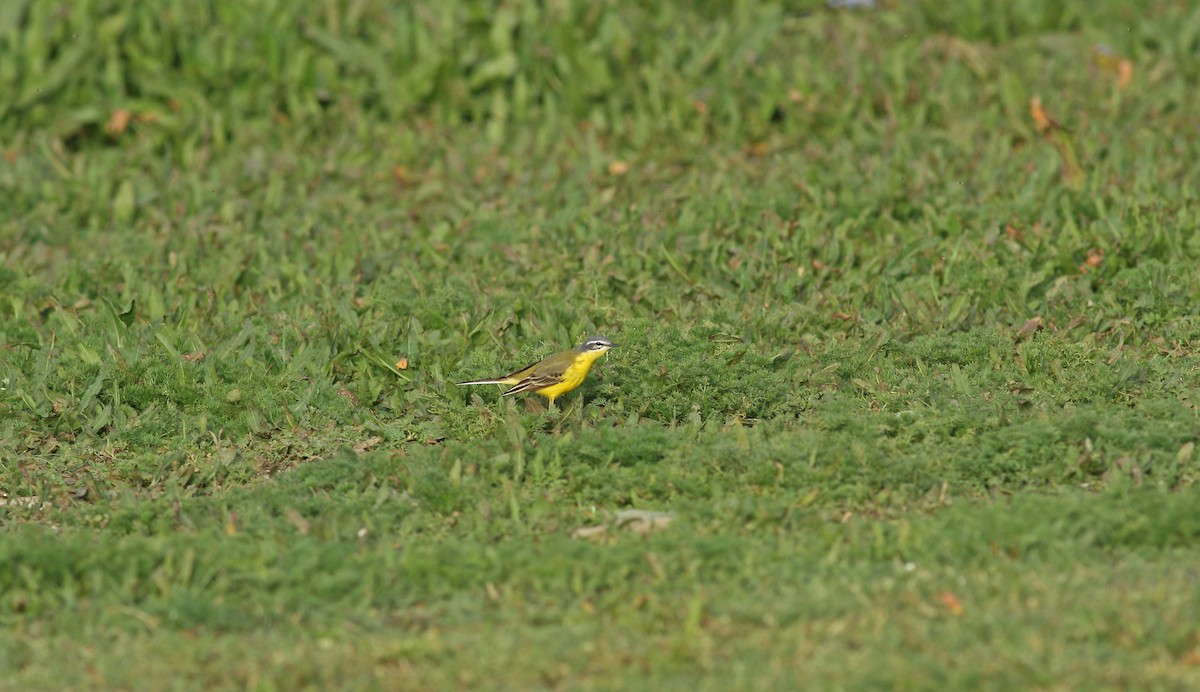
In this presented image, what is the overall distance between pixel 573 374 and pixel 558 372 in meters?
0.08

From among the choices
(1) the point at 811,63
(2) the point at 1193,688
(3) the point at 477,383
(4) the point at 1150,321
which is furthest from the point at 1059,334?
(1) the point at 811,63

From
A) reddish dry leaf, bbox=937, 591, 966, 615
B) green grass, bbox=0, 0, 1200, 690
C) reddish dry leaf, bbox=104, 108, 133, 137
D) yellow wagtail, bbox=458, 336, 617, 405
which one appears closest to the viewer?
reddish dry leaf, bbox=937, 591, 966, 615

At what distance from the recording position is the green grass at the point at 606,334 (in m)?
6.09

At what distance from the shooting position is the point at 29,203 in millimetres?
11914

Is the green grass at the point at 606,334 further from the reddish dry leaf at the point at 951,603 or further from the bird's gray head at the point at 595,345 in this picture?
the bird's gray head at the point at 595,345

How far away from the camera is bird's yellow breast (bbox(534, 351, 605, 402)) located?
8312 mm

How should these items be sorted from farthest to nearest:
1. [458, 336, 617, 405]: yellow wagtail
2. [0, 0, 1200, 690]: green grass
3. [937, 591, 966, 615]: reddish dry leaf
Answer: [458, 336, 617, 405]: yellow wagtail → [0, 0, 1200, 690]: green grass → [937, 591, 966, 615]: reddish dry leaf

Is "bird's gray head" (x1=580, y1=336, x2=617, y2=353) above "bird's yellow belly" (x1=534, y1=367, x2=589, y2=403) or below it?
above

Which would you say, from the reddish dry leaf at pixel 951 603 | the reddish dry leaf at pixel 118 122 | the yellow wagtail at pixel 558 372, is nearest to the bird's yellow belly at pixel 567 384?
the yellow wagtail at pixel 558 372

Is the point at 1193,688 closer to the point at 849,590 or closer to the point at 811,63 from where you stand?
the point at 849,590

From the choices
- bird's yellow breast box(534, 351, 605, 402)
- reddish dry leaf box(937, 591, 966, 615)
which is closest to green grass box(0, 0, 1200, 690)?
reddish dry leaf box(937, 591, 966, 615)

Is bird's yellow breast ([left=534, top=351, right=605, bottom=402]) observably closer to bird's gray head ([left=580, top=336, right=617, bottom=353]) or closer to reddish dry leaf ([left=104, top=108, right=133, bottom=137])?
bird's gray head ([left=580, top=336, right=617, bottom=353])

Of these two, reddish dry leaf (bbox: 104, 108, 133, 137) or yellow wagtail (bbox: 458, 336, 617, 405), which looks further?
reddish dry leaf (bbox: 104, 108, 133, 137)

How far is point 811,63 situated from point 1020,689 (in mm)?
8705
